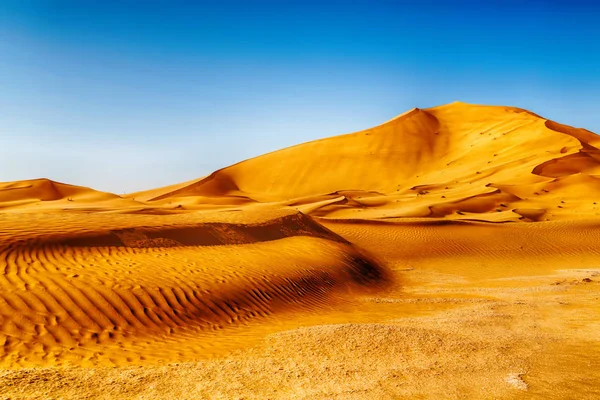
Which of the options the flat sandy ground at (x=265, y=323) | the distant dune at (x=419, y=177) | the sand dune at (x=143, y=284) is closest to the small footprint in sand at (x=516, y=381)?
the flat sandy ground at (x=265, y=323)

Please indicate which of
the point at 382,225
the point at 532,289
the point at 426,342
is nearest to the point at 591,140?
the point at 382,225

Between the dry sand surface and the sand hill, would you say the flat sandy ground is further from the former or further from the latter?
the sand hill

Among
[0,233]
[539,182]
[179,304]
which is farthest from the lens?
[539,182]

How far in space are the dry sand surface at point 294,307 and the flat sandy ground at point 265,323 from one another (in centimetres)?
3

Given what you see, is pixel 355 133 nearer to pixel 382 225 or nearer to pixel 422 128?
pixel 422 128

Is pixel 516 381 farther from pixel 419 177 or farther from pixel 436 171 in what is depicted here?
pixel 436 171

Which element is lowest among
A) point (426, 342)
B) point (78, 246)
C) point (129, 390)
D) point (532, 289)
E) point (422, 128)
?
point (532, 289)

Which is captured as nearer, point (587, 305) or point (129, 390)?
point (129, 390)

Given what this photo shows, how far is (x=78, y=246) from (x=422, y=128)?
56097 millimetres

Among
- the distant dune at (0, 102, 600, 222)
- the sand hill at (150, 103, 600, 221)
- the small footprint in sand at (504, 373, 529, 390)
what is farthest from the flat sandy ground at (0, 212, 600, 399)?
the sand hill at (150, 103, 600, 221)

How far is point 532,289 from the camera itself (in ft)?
47.6

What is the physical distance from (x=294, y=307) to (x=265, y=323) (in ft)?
5.54

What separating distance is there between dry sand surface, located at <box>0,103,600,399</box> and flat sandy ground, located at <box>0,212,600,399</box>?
0.03 m

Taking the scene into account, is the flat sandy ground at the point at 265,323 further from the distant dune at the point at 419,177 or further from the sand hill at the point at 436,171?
the sand hill at the point at 436,171
